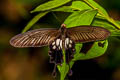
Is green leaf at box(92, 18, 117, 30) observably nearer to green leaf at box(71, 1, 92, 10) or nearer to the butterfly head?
green leaf at box(71, 1, 92, 10)

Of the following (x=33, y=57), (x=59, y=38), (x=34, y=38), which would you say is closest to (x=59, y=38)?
(x=59, y=38)

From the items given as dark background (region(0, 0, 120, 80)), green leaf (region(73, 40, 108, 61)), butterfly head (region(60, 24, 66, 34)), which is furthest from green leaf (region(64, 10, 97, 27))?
dark background (region(0, 0, 120, 80))

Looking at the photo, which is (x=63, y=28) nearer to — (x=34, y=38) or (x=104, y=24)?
(x=34, y=38)

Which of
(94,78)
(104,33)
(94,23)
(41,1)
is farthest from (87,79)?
(104,33)

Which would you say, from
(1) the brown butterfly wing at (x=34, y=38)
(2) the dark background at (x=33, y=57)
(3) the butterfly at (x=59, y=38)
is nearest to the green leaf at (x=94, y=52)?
(3) the butterfly at (x=59, y=38)

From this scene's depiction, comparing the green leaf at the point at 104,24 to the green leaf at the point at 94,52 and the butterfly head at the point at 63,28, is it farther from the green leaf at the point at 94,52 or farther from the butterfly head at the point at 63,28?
the butterfly head at the point at 63,28

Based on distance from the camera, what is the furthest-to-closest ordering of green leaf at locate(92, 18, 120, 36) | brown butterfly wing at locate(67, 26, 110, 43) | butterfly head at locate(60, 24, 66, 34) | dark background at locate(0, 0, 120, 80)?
dark background at locate(0, 0, 120, 80)
green leaf at locate(92, 18, 120, 36)
butterfly head at locate(60, 24, 66, 34)
brown butterfly wing at locate(67, 26, 110, 43)
